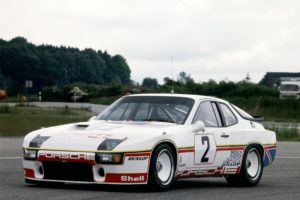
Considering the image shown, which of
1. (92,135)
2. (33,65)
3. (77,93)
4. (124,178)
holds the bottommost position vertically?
(124,178)

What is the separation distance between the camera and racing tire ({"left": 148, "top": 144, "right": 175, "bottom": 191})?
441 inches

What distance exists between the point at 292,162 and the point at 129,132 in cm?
814

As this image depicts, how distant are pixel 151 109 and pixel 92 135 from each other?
4.64 ft

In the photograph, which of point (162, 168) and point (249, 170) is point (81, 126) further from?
point (249, 170)

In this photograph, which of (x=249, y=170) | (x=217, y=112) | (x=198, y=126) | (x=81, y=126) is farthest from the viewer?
(x=249, y=170)

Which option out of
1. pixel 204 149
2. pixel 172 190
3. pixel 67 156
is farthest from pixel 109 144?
pixel 204 149

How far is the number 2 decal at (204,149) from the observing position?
12148 millimetres

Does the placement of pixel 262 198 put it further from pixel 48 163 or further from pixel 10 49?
pixel 10 49

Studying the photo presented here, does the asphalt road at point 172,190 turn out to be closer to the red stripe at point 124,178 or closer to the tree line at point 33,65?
the red stripe at point 124,178

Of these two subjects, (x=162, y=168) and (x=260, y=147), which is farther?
(x=260, y=147)

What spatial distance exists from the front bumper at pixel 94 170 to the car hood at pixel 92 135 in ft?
0.34

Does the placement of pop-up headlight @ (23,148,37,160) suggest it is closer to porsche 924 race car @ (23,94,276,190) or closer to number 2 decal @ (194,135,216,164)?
porsche 924 race car @ (23,94,276,190)

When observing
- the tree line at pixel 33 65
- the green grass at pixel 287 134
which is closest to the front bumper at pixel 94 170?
the green grass at pixel 287 134

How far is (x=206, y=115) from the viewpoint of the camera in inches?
509
